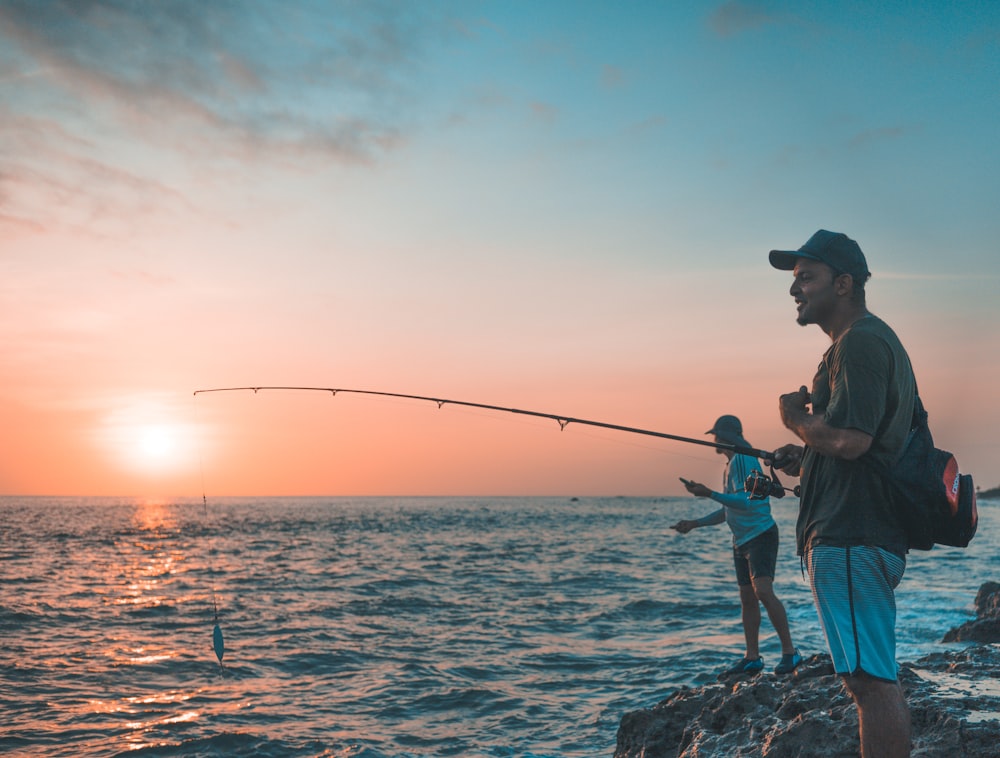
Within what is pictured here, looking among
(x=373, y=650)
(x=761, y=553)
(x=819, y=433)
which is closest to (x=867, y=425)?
(x=819, y=433)

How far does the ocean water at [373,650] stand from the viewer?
25.4ft

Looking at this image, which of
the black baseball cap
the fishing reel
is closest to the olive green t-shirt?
the black baseball cap

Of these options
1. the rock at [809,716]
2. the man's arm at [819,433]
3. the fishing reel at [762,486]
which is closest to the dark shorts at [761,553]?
the rock at [809,716]

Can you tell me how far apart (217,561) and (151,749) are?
69.6 feet

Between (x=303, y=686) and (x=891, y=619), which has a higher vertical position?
(x=891, y=619)

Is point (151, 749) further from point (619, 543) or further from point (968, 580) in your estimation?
point (619, 543)

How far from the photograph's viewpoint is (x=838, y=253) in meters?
3.30

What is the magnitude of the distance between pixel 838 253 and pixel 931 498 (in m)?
1.07

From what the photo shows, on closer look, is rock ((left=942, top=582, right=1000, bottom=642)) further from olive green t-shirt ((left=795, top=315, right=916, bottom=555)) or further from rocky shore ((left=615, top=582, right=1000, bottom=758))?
olive green t-shirt ((left=795, top=315, right=916, bottom=555))

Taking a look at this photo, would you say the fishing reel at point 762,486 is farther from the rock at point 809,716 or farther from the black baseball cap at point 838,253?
the black baseball cap at point 838,253

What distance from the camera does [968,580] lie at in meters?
18.9

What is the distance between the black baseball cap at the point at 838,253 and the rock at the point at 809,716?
2407 mm

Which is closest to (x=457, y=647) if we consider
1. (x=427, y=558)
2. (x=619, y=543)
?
(x=427, y=558)

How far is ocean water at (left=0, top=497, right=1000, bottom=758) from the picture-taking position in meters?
7.73
